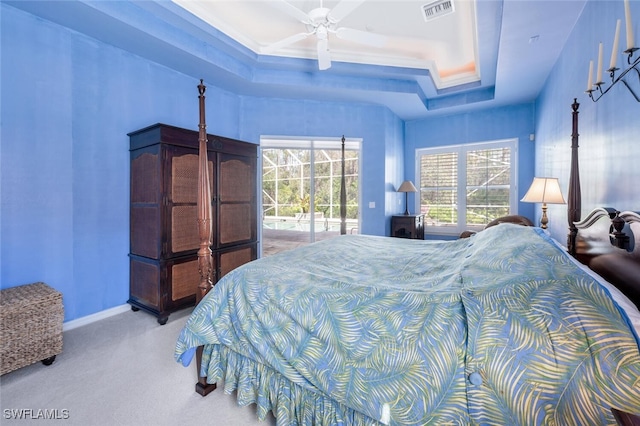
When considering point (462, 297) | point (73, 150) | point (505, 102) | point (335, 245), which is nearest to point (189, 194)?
point (73, 150)

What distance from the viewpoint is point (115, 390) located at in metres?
1.89

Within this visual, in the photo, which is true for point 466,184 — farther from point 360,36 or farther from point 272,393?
point 272,393

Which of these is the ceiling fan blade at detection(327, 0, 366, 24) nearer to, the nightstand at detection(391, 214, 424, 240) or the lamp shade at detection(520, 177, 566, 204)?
the lamp shade at detection(520, 177, 566, 204)

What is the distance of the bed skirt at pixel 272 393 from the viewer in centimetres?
132

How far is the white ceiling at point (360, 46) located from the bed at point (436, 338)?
1871mm

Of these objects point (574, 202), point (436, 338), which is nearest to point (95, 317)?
point (436, 338)

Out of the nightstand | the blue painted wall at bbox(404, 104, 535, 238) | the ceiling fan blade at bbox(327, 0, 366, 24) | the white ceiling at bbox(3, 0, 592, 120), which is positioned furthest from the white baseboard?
the blue painted wall at bbox(404, 104, 535, 238)

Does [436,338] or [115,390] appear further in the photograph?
[115,390]

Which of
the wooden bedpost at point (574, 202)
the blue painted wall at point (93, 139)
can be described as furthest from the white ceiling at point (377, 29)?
the wooden bedpost at point (574, 202)

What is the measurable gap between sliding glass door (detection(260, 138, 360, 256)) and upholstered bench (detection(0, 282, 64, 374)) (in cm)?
281

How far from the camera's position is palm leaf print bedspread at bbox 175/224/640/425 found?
920 millimetres

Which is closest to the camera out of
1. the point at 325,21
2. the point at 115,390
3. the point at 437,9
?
the point at 115,390

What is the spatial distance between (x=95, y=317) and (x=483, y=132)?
20.1ft

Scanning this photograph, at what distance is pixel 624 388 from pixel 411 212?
512 centimetres
